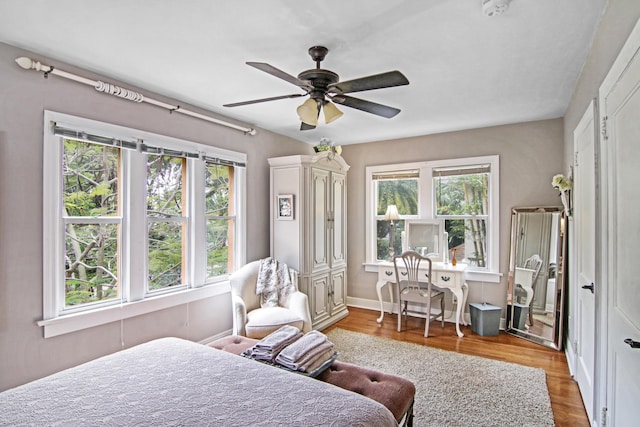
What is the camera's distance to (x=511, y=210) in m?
4.16

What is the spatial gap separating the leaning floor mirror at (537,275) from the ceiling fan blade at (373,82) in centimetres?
280

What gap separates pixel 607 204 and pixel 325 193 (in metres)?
3.05

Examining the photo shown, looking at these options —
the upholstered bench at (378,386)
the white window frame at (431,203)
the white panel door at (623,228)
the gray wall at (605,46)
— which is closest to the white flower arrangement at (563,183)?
the gray wall at (605,46)

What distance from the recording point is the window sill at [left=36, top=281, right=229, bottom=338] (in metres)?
2.40

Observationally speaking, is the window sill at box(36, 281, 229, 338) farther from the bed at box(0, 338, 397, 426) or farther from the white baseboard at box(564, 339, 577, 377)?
the white baseboard at box(564, 339, 577, 377)

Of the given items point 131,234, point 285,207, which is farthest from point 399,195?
point 131,234

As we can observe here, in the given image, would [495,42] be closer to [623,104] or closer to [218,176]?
[623,104]

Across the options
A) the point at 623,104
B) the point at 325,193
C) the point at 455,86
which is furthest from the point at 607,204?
the point at 325,193

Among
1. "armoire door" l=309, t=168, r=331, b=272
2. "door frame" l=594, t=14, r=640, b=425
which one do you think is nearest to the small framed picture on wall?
"armoire door" l=309, t=168, r=331, b=272

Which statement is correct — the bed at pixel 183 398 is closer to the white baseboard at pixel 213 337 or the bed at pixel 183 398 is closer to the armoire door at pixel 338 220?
the white baseboard at pixel 213 337

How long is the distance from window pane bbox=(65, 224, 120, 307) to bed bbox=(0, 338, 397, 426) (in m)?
1.11

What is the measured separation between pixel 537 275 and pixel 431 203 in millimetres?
1536

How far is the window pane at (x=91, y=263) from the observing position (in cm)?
258

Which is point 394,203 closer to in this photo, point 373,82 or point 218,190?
point 218,190
